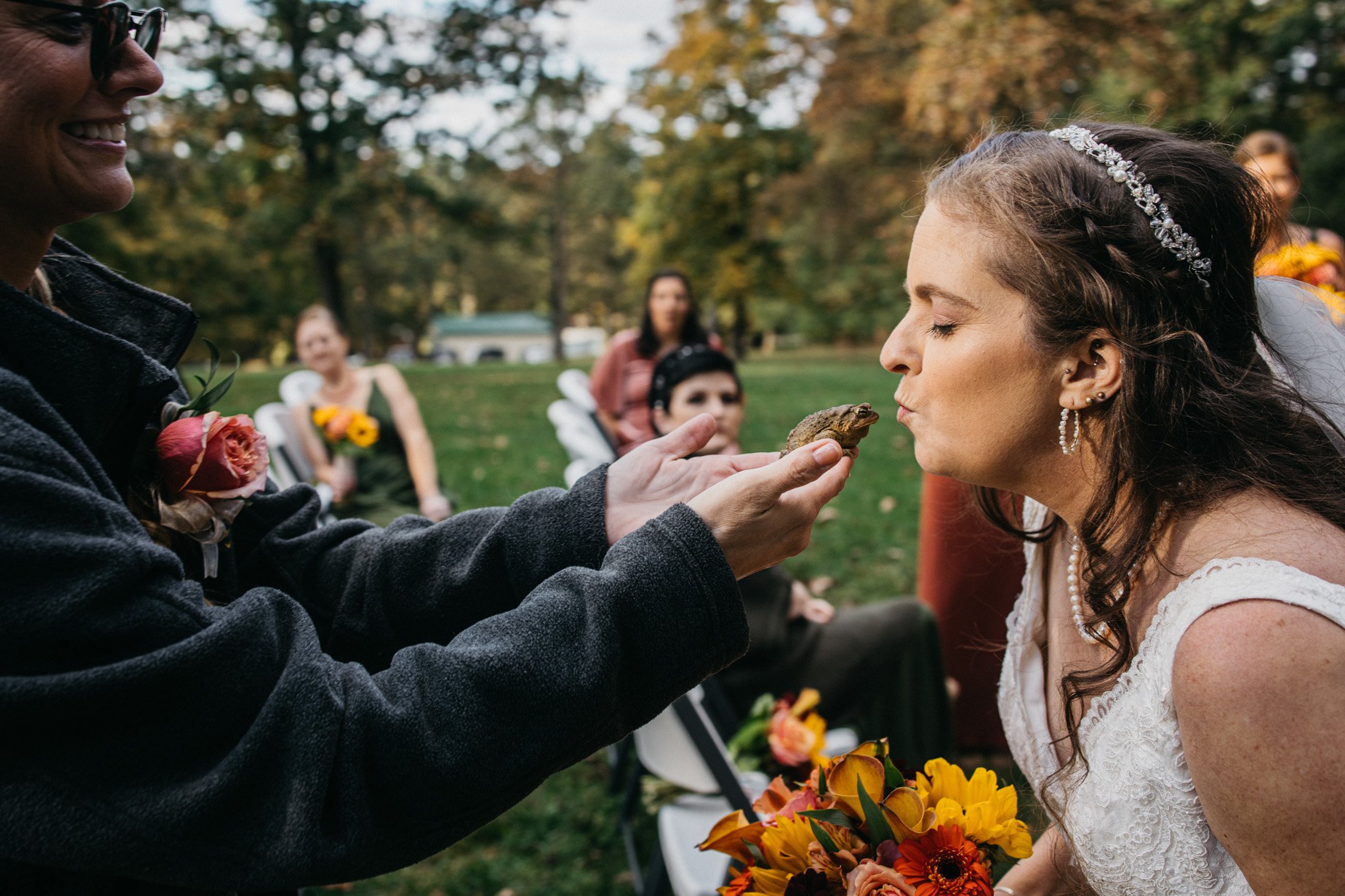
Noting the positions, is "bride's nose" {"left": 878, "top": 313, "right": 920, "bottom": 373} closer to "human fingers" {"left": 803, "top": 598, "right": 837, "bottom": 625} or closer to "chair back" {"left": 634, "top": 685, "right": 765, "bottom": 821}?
"chair back" {"left": 634, "top": 685, "right": 765, "bottom": 821}

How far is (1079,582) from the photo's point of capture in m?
2.11

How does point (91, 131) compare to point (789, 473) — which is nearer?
point (91, 131)

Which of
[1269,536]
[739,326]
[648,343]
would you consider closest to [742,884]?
[1269,536]

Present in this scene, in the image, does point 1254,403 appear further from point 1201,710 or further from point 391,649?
point 391,649

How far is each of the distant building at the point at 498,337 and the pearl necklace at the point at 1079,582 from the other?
7640 centimetres

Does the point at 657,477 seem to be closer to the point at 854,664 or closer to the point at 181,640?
the point at 181,640

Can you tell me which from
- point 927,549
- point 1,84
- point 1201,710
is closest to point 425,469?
point 927,549

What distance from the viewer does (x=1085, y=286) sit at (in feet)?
5.75

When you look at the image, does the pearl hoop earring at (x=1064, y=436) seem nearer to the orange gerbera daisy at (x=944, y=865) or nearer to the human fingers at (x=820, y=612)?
the orange gerbera daisy at (x=944, y=865)

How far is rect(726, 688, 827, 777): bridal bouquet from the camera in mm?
3125

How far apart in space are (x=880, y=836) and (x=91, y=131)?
1.81 metres

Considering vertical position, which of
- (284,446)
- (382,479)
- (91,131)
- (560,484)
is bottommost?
(560,484)

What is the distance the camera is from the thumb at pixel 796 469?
1.58 meters

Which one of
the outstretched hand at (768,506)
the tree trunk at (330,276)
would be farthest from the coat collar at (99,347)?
the tree trunk at (330,276)
